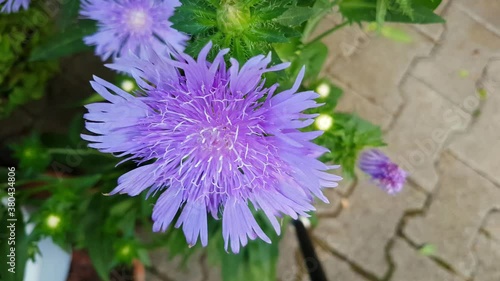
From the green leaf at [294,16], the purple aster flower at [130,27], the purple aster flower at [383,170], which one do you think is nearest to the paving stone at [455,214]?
the purple aster flower at [383,170]

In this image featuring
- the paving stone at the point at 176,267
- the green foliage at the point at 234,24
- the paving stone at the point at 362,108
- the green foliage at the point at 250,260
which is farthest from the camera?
the paving stone at the point at 362,108

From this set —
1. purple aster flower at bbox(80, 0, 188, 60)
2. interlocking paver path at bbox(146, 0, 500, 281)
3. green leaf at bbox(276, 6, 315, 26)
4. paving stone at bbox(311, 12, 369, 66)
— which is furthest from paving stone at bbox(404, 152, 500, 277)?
green leaf at bbox(276, 6, 315, 26)

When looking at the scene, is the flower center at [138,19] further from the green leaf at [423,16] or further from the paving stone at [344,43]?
the paving stone at [344,43]

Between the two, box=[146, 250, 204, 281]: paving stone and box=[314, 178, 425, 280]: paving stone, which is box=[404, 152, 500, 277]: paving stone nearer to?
box=[314, 178, 425, 280]: paving stone

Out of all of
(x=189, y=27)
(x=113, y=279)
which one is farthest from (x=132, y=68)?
(x=113, y=279)

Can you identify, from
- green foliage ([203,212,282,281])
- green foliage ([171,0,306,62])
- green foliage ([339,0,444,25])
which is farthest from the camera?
green foliage ([203,212,282,281])

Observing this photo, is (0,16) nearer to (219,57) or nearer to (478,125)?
(219,57)
